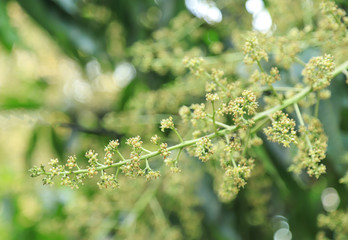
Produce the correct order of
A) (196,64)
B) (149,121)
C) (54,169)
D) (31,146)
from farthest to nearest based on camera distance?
(31,146) < (149,121) < (196,64) < (54,169)

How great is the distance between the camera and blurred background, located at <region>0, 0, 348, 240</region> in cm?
161

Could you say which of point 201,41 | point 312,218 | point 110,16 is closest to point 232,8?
point 201,41

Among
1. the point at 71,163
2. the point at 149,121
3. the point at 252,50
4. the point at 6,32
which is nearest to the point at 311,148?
the point at 252,50

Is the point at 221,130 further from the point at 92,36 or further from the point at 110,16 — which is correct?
the point at 110,16

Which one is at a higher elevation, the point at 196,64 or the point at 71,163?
the point at 196,64

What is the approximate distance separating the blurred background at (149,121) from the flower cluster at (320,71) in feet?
1.45

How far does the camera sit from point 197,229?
1.78 meters

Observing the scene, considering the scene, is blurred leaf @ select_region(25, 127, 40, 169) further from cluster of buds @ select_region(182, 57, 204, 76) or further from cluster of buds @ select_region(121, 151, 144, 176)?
cluster of buds @ select_region(121, 151, 144, 176)

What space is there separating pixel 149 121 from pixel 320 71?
43.9 inches

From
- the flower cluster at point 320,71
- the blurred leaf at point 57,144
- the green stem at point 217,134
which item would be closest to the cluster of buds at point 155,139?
the green stem at point 217,134

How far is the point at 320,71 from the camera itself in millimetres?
827

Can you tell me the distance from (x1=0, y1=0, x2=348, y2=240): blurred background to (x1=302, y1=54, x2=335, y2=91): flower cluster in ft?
1.45

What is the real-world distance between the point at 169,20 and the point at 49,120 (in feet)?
3.22

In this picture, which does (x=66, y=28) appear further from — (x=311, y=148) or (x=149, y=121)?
(x=311, y=148)
